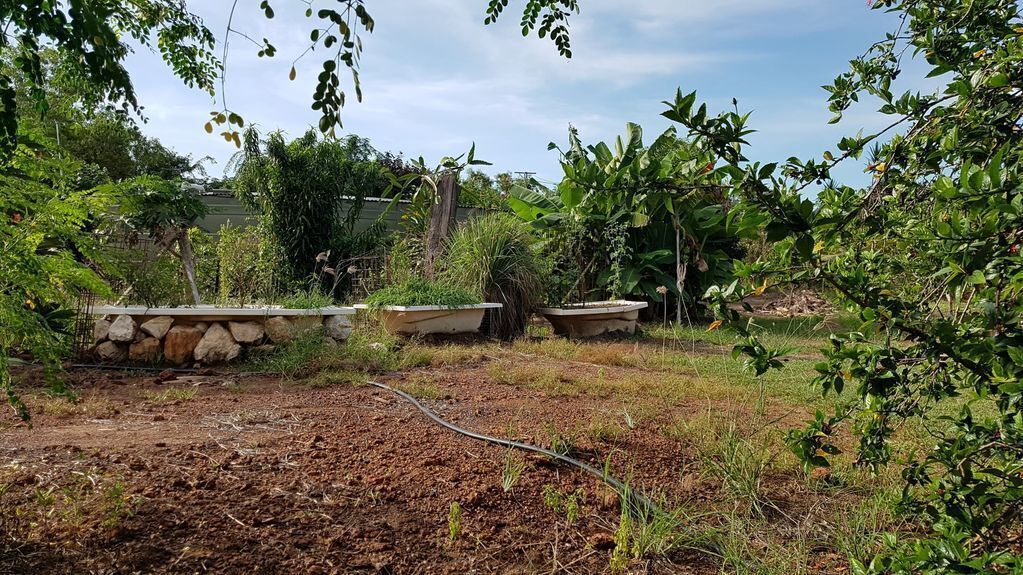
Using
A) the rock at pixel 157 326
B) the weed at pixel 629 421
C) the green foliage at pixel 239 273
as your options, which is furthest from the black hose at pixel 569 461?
the green foliage at pixel 239 273

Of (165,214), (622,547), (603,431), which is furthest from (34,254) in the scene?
(165,214)

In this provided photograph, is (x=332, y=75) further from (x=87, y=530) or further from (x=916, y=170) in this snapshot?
(x=87, y=530)

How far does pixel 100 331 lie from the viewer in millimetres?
5094

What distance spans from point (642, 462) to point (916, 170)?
1574mm

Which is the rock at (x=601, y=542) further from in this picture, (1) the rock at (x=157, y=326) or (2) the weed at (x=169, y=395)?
(1) the rock at (x=157, y=326)

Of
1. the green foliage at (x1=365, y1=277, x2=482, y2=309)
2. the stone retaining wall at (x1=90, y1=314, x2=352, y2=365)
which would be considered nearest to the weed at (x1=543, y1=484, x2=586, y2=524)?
the stone retaining wall at (x1=90, y1=314, x2=352, y2=365)

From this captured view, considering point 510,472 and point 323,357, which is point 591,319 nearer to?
point 323,357

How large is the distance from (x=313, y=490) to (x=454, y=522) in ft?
1.84

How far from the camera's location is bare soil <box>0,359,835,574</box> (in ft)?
5.95

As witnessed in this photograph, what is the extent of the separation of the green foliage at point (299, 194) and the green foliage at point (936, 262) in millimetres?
8475

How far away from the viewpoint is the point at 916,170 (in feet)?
4.95

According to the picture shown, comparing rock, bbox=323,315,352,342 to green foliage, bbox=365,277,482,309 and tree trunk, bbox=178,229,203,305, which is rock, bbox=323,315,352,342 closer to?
green foliage, bbox=365,277,482,309

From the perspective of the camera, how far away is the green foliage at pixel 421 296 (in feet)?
21.2

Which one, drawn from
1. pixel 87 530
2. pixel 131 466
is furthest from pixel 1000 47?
pixel 131 466
